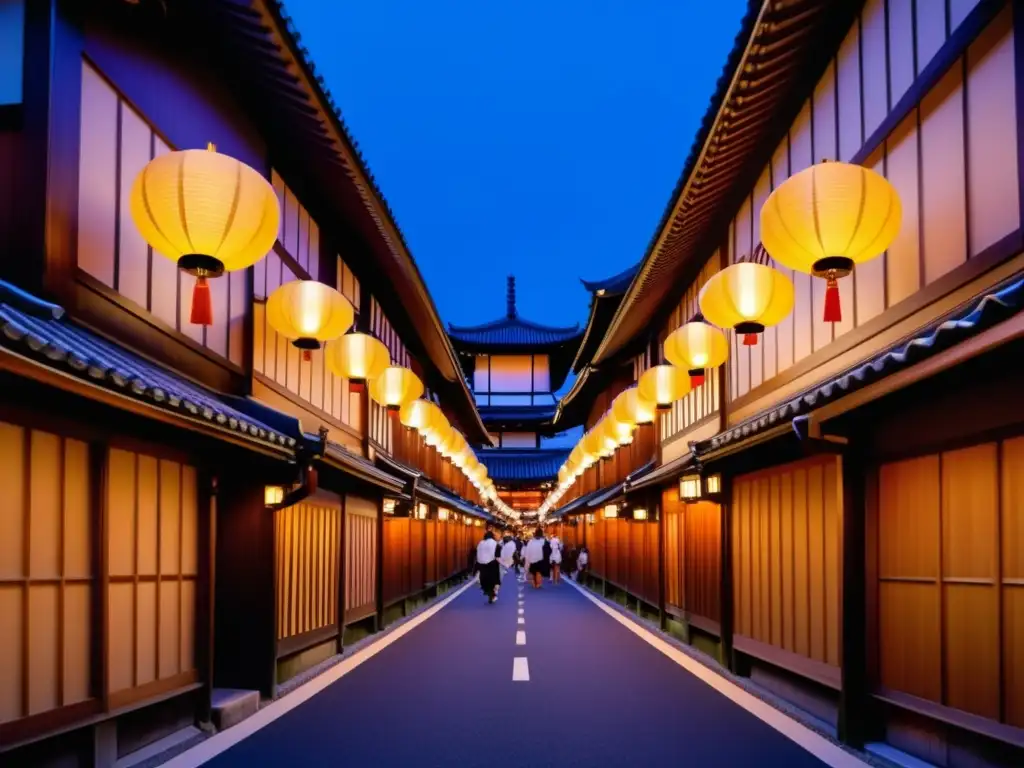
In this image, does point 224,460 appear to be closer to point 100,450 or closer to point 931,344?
point 100,450

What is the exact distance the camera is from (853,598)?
10.1 m

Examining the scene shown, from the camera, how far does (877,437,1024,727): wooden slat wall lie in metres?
7.52

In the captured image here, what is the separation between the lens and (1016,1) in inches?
295

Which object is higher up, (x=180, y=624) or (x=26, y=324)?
(x=26, y=324)

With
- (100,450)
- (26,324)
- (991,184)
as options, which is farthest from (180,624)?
(991,184)

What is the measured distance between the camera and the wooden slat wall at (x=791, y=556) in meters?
11.3

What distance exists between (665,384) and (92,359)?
12.1 meters

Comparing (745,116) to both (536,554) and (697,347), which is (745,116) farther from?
(536,554)

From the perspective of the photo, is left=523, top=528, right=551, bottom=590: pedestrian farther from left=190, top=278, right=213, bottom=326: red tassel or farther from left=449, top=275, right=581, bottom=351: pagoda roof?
left=190, top=278, right=213, bottom=326: red tassel

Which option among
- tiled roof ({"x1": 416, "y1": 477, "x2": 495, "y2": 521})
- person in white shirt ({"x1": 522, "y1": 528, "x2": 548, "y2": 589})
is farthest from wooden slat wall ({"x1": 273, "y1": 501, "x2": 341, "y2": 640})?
person in white shirt ({"x1": 522, "y1": 528, "x2": 548, "y2": 589})

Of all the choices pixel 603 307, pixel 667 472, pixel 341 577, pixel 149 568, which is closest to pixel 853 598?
pixel 149 568

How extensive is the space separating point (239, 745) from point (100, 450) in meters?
3.43

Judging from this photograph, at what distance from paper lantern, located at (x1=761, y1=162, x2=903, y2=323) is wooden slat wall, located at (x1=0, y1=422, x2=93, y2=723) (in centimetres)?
648

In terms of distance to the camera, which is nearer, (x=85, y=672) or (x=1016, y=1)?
(x=1016, y=1)
